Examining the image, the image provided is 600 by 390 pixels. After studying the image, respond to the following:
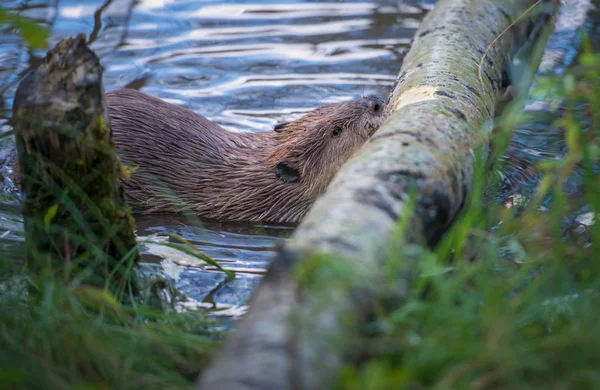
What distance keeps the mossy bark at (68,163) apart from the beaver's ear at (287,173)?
1.74 meters

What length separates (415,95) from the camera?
361 cm

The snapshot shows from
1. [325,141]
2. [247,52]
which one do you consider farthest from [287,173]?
[247,52]

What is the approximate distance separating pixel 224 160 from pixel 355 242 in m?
2.52

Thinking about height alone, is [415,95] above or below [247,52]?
above

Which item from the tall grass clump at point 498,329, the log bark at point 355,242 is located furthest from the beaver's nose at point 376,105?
the tall grass clump at point 498,329

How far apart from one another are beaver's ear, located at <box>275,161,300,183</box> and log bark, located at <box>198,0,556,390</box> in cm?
83

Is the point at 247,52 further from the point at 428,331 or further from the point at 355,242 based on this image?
the point at 428,331

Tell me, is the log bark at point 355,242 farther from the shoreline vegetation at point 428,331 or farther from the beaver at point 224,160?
the beaver at point 224,160

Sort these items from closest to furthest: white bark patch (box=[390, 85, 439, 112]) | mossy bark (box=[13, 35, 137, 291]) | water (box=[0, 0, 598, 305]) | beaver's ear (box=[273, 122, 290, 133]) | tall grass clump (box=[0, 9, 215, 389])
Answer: tall grass clump (box=[0, 9, 215, 389]) < mossy bark (box=[13, 35, 137, 291]) < white bark patch (box=[390, 85, 439, 112]) < beaver's ear (box=[273, 122, 290, 133]) < water (box=[0, 0, 598, 305])

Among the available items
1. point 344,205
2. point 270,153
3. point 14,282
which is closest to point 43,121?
point 14,282

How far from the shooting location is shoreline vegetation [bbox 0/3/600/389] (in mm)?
1602

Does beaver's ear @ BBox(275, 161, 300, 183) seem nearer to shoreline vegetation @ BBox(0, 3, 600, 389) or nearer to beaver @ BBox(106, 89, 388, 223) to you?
beaver @ BBox(106, 89, 388, 223)

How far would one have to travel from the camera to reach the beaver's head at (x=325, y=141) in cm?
405

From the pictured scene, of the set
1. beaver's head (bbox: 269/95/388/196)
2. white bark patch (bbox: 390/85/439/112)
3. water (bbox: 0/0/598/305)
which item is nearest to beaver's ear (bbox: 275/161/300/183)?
beaver's head (bbox: 269/95/388/196)
